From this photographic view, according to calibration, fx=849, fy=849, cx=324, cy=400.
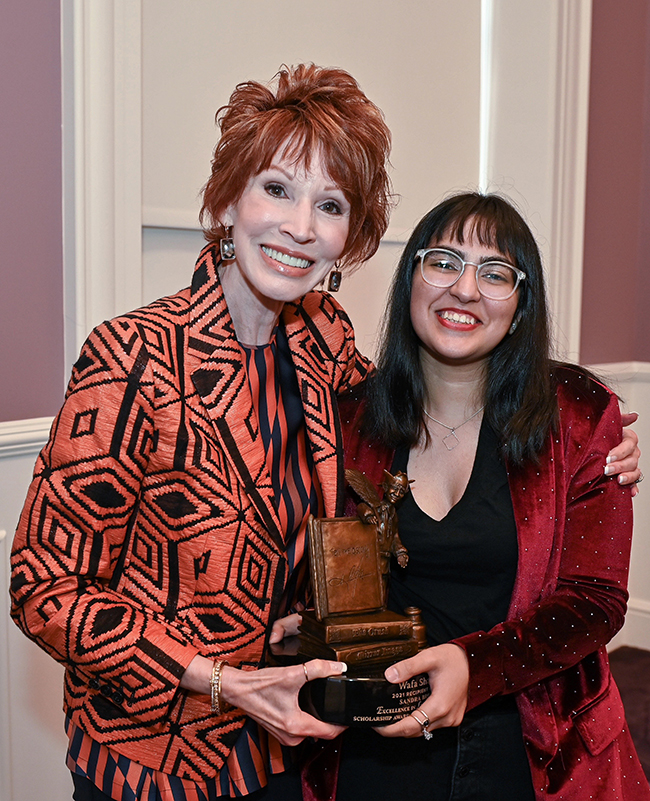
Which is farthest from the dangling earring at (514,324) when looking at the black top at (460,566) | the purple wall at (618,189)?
the purple wall at (618,189)

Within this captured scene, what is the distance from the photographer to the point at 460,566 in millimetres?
1634

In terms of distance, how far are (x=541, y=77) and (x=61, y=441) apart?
2904 millimetres

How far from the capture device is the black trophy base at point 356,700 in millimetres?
1305

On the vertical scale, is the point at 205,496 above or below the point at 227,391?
below

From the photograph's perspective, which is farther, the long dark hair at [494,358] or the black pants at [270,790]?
the long dark hair at [494,358]

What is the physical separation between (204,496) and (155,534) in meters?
0.11

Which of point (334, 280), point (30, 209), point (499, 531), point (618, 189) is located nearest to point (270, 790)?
point (499, 531)

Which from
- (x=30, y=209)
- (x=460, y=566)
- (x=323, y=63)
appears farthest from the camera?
(x=323, y=63)

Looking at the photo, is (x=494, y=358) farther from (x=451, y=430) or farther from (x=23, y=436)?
(x=23, y=436)

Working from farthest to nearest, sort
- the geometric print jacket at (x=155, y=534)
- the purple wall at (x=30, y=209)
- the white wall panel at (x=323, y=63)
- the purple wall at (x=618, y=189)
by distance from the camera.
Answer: the purple wall at (x=618, y=189)
the white wall panel at (x=323, y=63)
the purple wall at (x=30, y=209)
the geometric print jacket at (x=155, y=534)

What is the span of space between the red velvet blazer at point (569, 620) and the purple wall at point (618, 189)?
2104 millimetres

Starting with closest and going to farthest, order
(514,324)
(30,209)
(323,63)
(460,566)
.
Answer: (460,566)
(514,324)
(30,209)
(323,63)

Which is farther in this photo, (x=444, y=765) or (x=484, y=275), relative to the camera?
(x=484, y=275)

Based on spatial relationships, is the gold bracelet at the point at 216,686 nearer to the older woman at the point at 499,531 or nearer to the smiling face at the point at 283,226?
the older woman at the point at 499,531
